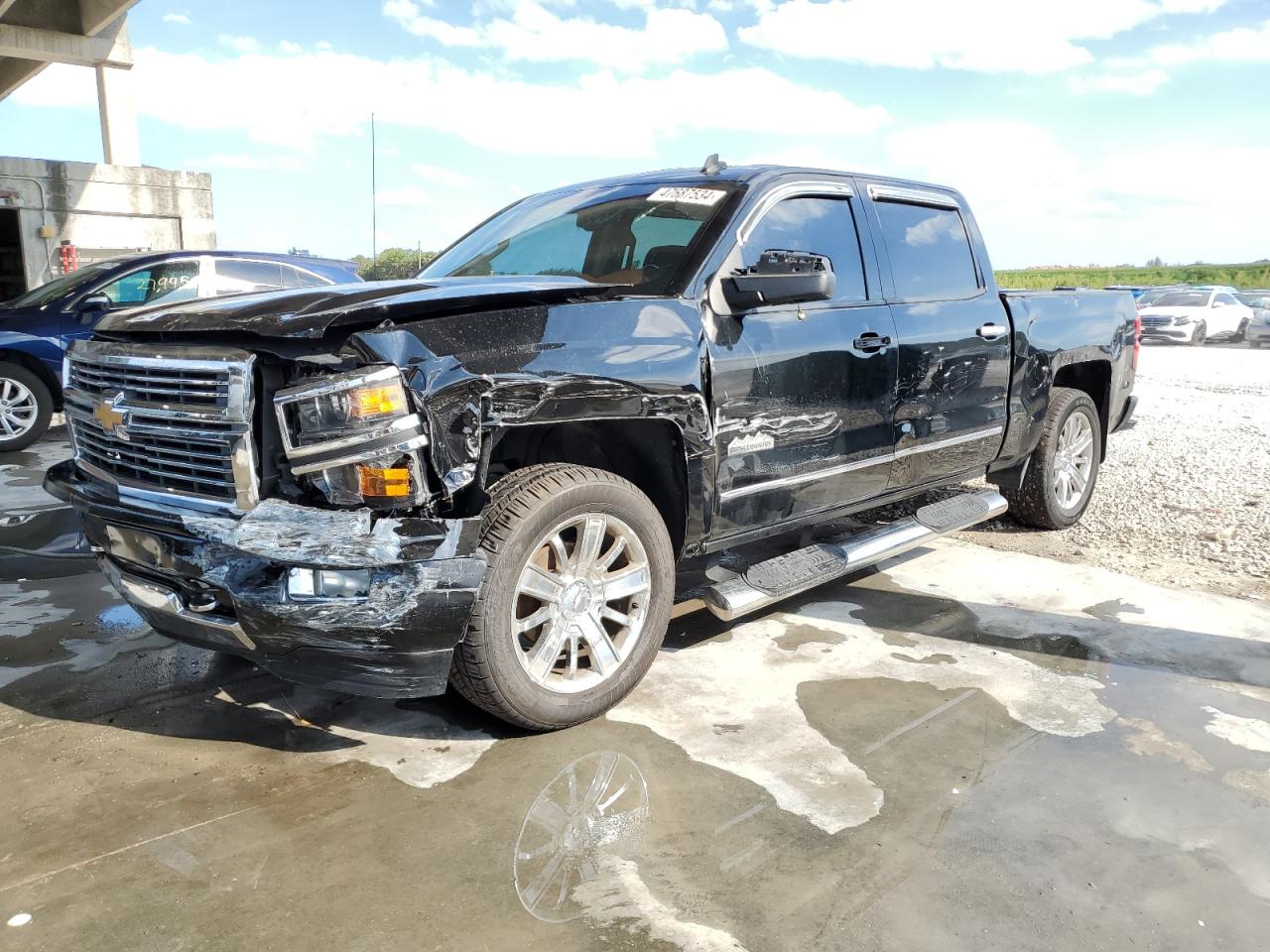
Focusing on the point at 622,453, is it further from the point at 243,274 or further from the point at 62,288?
the point at 62,288

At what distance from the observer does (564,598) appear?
3.19 meters

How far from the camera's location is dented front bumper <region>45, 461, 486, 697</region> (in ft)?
8.88

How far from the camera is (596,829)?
2682 mm

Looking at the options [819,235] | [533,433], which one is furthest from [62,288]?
[819,235]

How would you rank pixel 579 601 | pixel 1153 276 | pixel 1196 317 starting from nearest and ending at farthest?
pixel 579 601 → pixel 1196 317 → pixel 1153 276

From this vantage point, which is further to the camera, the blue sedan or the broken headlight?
the blue sedan

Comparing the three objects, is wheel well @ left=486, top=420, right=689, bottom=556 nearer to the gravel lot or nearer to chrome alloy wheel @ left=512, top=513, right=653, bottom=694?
chrome alloy wheel @ left=512, top=513, right=653, bottom=694

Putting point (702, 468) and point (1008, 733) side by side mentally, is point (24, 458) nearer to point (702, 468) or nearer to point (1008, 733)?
point (702, 468)

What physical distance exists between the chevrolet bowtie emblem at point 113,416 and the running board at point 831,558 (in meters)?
2.05

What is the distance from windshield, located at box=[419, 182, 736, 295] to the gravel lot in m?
3.10

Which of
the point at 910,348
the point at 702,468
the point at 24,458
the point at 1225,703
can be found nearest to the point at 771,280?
the point at 702,468

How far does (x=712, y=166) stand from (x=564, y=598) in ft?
6.94

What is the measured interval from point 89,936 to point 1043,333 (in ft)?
16.6

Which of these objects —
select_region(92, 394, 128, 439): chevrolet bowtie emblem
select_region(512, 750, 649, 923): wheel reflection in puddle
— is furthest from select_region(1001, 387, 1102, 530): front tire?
select_region(92, 394, 128, 439): chevrolet bowtie emblem
